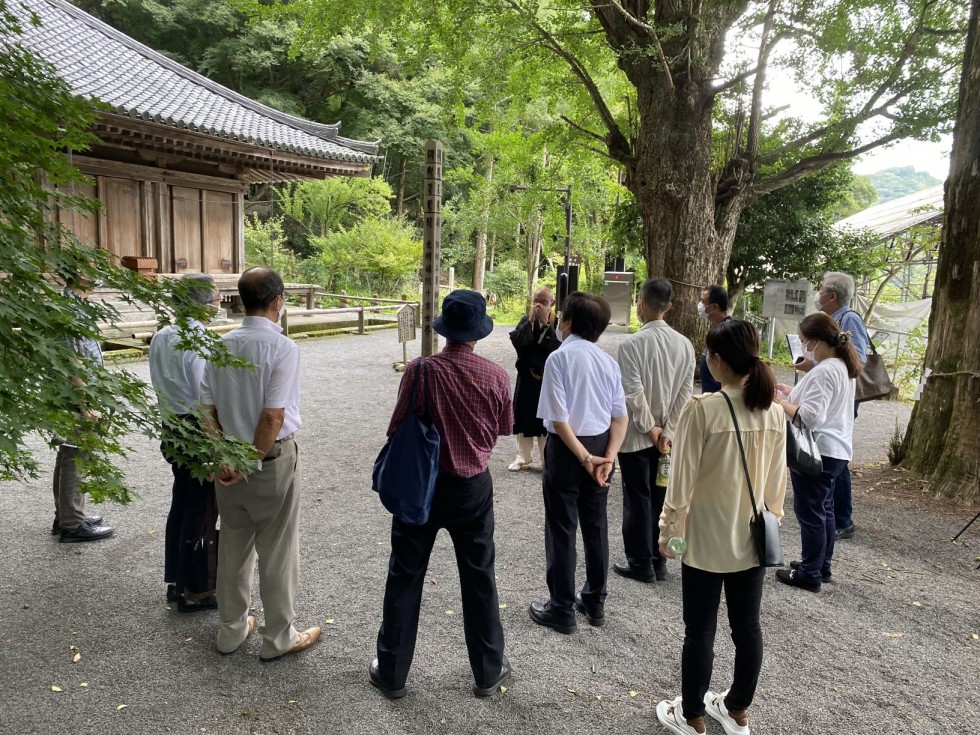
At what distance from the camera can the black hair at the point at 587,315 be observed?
11.0ft

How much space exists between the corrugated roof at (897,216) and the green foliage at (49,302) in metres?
15.1

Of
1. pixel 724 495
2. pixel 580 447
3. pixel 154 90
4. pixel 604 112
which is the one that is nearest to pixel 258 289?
pixel 580 447

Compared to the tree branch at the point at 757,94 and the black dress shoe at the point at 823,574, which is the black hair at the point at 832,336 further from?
the tree branch at the point at 757,94

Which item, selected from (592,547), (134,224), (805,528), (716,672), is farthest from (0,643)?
(134,224)

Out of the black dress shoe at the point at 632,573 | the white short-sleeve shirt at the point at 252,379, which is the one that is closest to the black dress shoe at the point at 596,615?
the black dress shoe at the point at 632,573

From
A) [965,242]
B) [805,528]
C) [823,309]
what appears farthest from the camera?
[965,242]

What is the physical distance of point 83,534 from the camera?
430 cm

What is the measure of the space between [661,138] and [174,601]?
7064 mm

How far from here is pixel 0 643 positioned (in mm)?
3119

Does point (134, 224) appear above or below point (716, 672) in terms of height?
above

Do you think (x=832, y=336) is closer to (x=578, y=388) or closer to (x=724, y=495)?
(x=578, y=388)

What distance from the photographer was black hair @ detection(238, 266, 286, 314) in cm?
283

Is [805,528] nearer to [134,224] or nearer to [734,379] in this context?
[734,379]

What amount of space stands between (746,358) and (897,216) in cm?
1799
